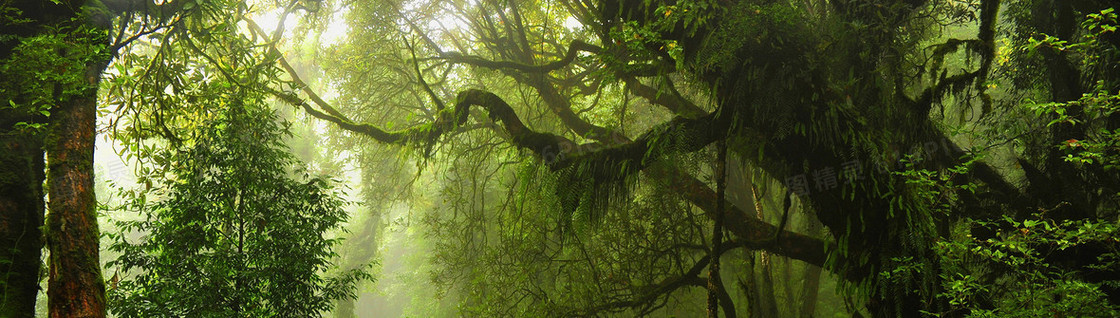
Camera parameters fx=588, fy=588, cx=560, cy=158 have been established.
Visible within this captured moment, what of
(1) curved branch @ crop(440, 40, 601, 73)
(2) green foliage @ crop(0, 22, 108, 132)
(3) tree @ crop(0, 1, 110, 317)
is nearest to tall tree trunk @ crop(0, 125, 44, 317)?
(3) tree @ crop(0, 1, 110, 317)

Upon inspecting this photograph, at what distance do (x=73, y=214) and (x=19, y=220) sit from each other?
311 mm

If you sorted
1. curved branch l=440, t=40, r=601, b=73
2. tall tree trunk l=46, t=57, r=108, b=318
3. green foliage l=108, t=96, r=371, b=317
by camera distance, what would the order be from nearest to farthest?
tall tree trunk l=46, t=57, r=108, b=318 < green foliage l=108, t=96, r=371, b=317 < curved branch l=440, t=40, r=601, b=73

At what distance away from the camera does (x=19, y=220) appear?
340 cm

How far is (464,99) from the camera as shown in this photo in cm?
612

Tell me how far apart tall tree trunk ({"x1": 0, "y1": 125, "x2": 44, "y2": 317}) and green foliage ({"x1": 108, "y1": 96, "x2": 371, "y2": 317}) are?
147 cm

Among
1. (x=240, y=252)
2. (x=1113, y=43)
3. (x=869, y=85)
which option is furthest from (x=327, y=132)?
(x=1113, y=43)

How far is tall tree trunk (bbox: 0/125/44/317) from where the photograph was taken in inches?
129

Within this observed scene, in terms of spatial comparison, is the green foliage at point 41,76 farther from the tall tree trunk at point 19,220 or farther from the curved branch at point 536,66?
the curved branch at point 536,66

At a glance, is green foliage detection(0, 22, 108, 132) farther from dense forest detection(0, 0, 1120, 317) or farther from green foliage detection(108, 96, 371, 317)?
green foliage detection(108, 96, 371, 317)

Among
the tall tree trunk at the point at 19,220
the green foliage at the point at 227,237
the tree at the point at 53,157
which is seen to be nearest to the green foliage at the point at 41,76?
the tree at the point at 53,157

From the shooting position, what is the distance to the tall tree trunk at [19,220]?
3.28m

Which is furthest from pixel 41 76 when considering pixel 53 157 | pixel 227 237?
pixel 227 237

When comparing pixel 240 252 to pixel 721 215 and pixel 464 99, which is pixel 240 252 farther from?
pixel 721 215

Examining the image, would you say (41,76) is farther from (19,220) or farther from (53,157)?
(19,220)
